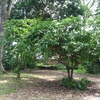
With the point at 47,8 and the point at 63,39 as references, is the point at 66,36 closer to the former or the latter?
the point at 63,39

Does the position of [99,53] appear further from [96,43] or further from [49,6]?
[49,6]

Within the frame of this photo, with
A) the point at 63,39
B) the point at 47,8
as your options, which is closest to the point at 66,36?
the point at 63,39

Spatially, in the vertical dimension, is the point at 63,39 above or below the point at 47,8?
below

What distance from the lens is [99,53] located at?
577 cm

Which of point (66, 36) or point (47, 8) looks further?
point (47, 8)

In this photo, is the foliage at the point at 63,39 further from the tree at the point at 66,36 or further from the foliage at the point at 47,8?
the foliage at the point at 47,8

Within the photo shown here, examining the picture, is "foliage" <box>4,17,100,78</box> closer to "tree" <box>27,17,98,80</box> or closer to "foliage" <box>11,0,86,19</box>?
"tree" <box>27,17,98,80</box>

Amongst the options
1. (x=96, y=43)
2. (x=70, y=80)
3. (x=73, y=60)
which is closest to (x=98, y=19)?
(x=96, y=43)

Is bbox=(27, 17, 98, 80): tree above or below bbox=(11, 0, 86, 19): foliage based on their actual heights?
below

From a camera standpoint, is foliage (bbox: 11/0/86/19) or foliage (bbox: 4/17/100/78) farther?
foliage (bbox: 11/0/86/19)

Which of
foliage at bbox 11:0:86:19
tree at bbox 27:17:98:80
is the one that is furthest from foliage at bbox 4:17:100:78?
foliage at bbox 11:0:86:19

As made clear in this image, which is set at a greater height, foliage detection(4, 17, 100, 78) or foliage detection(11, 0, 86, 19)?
foliage detection(11, 0, 86, 19)

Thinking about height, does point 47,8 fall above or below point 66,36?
above

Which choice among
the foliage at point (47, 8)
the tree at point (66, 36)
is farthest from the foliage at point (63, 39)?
the foliage at point (47, 8)
